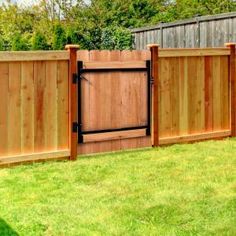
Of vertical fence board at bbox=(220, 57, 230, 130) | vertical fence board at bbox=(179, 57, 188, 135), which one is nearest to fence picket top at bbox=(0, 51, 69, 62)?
vertical fence board at bbox=(179, 57, 188, 135)

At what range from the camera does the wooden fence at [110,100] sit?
611 cm

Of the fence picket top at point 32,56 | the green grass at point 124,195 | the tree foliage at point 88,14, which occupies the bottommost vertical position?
the green grass at point 124,195

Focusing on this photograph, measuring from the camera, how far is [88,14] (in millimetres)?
21422

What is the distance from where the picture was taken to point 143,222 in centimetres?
397

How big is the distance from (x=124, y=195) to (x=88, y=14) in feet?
57.2

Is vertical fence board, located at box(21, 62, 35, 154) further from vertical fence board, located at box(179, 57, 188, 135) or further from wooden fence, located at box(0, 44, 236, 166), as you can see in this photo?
vertical fence board, located at box(179, 57, 188, 135)

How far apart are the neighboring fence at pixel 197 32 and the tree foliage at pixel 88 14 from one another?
6125mm

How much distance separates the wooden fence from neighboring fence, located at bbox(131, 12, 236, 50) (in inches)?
49.3

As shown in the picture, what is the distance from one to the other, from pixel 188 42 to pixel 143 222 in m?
6.97

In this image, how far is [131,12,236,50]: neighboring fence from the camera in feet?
29.7

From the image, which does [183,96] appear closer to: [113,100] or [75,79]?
[113,100]

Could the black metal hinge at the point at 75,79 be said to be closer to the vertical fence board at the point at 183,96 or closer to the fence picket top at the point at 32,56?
the fence picket top at the point at 32,56

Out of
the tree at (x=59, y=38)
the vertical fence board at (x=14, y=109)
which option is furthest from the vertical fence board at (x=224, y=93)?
the tree at (x=59, y=38)

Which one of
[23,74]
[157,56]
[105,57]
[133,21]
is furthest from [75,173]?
[133,21]
